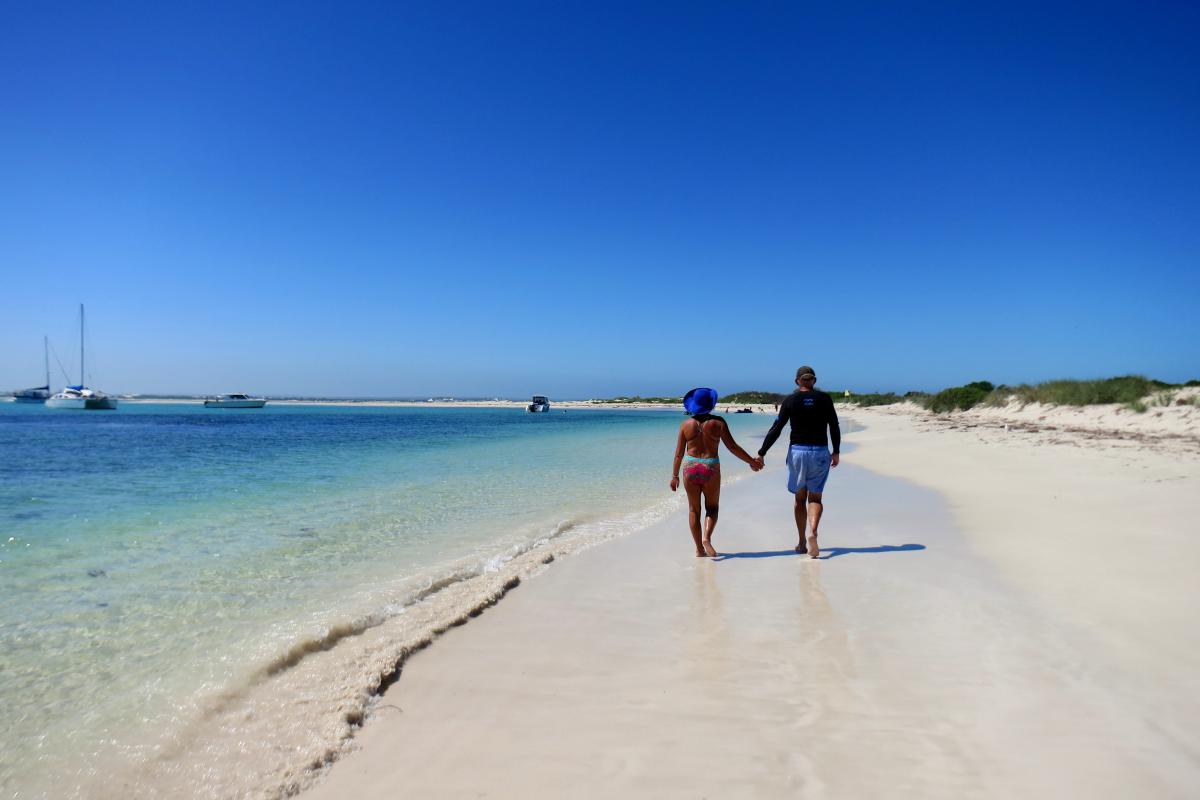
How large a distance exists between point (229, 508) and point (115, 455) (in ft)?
51.4

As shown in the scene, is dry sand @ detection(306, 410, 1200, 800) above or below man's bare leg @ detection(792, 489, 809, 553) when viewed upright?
below

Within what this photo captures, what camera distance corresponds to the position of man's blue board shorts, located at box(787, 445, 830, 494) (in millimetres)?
6895

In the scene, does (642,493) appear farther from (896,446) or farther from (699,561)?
(896,446)

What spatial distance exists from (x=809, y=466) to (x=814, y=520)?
0.61 metres

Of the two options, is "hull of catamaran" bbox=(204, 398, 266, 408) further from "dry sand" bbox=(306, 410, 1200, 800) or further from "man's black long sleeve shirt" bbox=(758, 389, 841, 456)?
"dry sand" bbox=(306, 410, 1200, 800)

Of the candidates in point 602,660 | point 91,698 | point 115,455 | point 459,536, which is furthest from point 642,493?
point 115,455

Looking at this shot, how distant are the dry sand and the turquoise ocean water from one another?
61.2 inches

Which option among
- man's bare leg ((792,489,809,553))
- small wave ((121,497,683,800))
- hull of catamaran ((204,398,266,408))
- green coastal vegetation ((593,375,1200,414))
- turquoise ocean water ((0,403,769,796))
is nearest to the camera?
small wave ((121,497,683,800))

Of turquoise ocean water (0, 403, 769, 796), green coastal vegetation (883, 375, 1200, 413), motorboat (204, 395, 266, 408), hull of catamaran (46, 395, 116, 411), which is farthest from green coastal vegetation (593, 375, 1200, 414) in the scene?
motorboat (204, 395, 266, 408)

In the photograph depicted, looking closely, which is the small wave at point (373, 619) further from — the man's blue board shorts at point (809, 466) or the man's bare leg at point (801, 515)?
the man's blue board shorts at point (809, 466)

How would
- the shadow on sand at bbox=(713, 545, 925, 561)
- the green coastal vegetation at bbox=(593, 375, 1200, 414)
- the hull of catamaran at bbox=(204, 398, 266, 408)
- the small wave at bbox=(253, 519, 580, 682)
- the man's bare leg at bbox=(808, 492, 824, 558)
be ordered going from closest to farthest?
1. the small wave at bbox=(253, 519, 580, 682)
2. the man's bare leg at bbox=(808, 492, 824, 558)
3. the shadow on sand at bbox=(713, 545, 925, 561)
4. the green coastal vegetation at bbox=(593, 375, 1200, 414)
5. the hull of catamaran at bbox=(204, 398, 266, 408)

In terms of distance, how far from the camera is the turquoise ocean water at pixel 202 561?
3.83 meters

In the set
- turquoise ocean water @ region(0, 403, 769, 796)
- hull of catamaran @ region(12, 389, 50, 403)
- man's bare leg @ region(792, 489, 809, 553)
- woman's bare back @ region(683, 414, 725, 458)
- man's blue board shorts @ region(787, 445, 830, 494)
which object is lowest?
turquoise ocean water @ region(0, 403, 769, 796)

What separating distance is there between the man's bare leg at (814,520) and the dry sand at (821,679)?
0.54 feet
